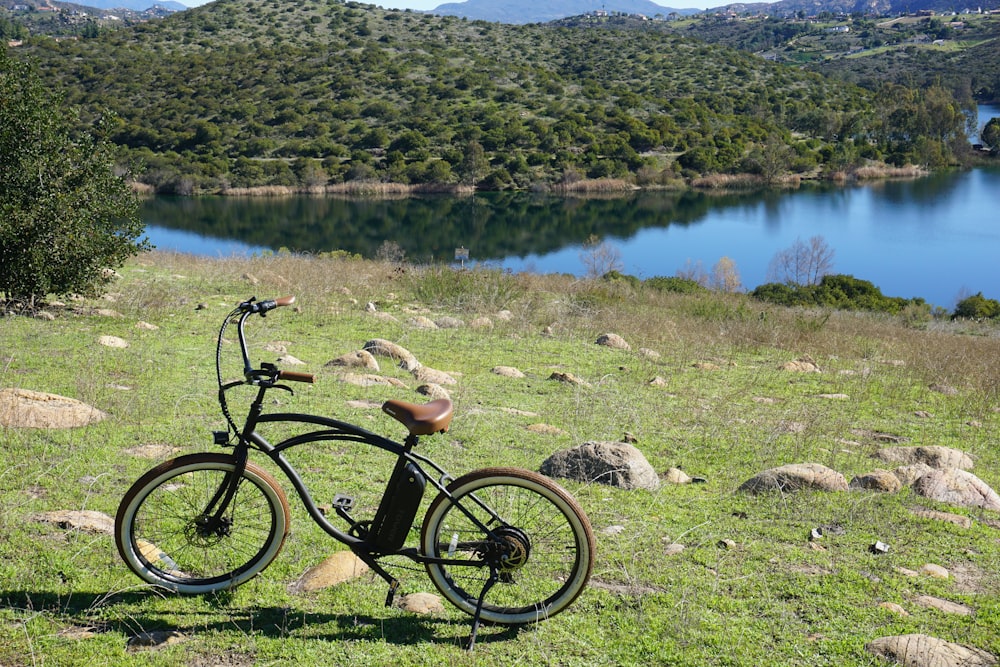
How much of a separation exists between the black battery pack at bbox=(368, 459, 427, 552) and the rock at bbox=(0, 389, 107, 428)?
3103 mm

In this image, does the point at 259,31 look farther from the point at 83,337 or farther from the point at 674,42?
the point at 83,337

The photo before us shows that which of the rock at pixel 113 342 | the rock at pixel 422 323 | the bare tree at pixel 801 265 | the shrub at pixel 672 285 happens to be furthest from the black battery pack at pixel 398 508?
the bare tree at pixel 801 265

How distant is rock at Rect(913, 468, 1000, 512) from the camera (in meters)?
5.09

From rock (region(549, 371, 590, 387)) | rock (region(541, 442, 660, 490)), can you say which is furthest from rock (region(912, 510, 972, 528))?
rock (region(549, 371, 590, 387))

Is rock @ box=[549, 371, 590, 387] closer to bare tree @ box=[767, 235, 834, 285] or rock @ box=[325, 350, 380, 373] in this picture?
rock @ box=[325, 350, 380, 373]

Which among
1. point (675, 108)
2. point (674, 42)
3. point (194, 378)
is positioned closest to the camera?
point (194, 378)

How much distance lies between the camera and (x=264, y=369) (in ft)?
10.6

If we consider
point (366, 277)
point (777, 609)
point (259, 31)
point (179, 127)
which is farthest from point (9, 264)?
point (259, 31)

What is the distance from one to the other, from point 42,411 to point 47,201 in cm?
482

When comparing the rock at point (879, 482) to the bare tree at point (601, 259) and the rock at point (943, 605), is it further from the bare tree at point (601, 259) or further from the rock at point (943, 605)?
the bare tree at point (601, 259)

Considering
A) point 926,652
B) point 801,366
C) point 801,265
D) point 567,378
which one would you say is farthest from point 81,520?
point 801,265

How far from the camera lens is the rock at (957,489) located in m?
5.09

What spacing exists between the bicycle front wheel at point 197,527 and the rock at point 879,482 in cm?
379

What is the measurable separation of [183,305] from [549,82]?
6482 cm
